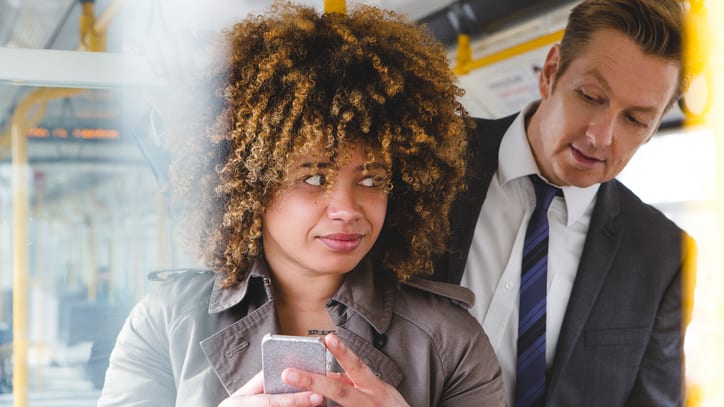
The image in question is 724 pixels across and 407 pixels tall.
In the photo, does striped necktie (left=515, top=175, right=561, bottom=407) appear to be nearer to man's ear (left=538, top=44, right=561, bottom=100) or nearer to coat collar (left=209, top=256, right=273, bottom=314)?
man's ear (left=538, top=44, right=561, bottom=100)

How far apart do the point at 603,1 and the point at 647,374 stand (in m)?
0.95

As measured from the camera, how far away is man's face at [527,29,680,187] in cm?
173

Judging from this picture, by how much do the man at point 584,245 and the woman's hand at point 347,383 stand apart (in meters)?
0.53

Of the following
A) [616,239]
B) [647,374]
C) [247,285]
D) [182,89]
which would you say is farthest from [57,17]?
[647,374]

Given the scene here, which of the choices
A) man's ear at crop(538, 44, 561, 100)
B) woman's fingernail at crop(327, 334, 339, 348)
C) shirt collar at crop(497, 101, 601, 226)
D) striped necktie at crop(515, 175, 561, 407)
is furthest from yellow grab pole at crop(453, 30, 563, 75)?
woman's fingernail at crop(327, 334, 339, 348)

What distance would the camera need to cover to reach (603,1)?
180 centimetres

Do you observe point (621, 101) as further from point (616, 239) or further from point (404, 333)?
point (404, 333)

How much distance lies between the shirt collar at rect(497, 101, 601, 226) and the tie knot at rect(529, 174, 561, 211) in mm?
15

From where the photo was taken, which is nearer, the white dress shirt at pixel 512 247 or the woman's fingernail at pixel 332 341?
the woman's fingernail at pixel 332 341

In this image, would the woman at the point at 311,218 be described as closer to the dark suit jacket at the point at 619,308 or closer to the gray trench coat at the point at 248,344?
the gray trench coat at the point at 248,344

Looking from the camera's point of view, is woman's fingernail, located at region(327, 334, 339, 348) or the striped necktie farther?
the striped necktie

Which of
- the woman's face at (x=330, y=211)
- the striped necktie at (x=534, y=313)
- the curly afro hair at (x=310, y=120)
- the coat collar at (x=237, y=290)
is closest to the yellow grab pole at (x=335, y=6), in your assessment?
the curly afro hair at (x=310, y=120)

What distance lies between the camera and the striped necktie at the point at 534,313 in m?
1.80

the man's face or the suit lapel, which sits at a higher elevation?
the man's face
